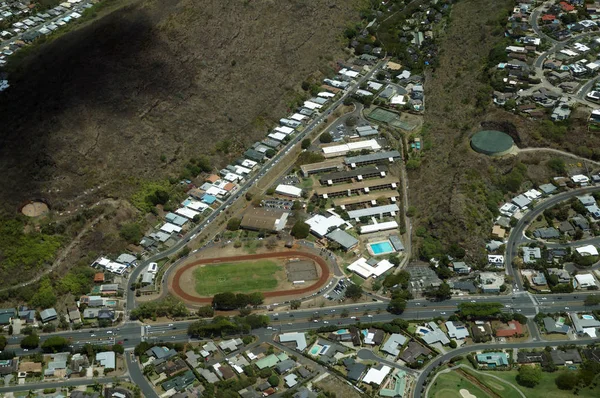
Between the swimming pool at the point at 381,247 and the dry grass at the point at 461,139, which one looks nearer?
the swimming pool at the point at 381,247

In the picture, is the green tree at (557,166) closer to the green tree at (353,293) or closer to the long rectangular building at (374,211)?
the long rectangular building at (374,211)

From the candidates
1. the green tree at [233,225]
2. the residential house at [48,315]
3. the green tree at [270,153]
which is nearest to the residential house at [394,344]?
the green tree at [233,225]

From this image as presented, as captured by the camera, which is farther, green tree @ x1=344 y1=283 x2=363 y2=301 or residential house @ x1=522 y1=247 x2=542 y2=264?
residential house @ x1=522 y1=247 x2=542 y2=264

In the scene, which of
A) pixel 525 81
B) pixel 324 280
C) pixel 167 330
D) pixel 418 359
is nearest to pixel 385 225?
pixel 324 280

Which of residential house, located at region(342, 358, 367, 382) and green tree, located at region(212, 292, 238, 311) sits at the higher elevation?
green tree, located at region(212, 292, 238, 311)

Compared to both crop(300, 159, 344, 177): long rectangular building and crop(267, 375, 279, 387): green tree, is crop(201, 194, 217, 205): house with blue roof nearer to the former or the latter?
crop(300, 159, 344, 177): long rectangular building

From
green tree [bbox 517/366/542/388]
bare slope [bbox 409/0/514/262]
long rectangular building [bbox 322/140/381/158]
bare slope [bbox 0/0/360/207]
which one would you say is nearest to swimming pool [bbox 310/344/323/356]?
green tree [bbox 517/366/542/388]
